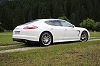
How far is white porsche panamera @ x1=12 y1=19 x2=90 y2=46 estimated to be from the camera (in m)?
9.41

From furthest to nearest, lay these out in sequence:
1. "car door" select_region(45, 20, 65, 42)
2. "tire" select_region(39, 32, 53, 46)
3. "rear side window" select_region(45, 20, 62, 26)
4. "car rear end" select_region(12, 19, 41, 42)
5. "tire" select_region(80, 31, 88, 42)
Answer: "tire" select_region(80, 31, 88, 42), "rear side window" select_region(45, 20, 62, 26), "car door" select_region(45, 20, 65, 42), "tire" select_region(39, 32, 53, 46), "car rear end" select_region(12, 19, 41, 42)

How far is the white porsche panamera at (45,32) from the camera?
9.41 meters

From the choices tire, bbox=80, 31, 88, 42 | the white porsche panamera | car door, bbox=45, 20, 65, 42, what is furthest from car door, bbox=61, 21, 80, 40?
tire, bbox=80, 31, 88, 42

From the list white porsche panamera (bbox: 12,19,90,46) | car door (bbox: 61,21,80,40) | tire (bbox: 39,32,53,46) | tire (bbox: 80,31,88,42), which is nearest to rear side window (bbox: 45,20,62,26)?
white porsche panamera (bbox: 12,19,90,46)

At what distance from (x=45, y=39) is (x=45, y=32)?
0.34m

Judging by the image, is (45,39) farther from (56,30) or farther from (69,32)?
(69,32)

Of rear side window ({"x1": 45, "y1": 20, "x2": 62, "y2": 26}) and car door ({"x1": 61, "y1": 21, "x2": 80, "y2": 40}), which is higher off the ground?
rear side window ({"x1": 45, "y1": 20, "x2": 62, "y2": 26})

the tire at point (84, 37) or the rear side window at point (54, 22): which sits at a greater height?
the rear side window at point (54, 22)

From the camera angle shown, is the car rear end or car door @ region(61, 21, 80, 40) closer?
the car rear end

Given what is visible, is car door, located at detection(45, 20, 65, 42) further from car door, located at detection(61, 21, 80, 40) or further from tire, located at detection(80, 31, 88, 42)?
tire, located at detection(80, 31, 88, 42)

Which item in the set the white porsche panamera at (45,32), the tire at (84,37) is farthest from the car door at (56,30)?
the tire at (84,37)

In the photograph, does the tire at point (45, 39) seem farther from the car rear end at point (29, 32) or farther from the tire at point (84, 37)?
the tire at point (84, 37)

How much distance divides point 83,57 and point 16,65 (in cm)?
218

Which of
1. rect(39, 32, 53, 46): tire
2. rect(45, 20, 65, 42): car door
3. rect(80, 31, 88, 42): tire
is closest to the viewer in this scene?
rect(39, 32, 53, 46): tire
